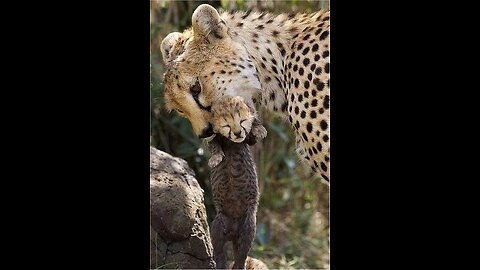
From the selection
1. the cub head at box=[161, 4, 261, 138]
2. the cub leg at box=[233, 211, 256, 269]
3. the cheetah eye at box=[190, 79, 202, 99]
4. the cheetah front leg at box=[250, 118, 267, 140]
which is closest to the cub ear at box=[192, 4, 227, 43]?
the cub head at box=[161, 4, 261, 138]

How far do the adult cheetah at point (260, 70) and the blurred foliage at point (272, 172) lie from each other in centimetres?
67

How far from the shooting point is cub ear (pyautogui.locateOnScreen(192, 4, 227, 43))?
3.05 m

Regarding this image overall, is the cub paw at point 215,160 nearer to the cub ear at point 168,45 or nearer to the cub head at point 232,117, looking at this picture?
the cub head at point 232,117

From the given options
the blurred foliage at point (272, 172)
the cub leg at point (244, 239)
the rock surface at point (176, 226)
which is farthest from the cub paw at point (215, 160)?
the blurred foliage at point (272, 172)

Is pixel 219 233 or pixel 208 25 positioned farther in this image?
Result: pixel 219 233

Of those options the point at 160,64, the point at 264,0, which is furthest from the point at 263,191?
the point at 264,0

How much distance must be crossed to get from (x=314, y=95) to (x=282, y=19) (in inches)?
18.2

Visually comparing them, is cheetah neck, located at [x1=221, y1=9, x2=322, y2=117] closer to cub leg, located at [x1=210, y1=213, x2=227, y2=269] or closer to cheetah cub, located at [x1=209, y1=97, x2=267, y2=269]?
cheetah cub, located at [x1=209, y1=97, x2=267, y2=269]

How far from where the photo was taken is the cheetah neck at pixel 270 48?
3.14m

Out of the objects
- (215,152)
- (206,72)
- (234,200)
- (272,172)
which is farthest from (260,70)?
(272,172)

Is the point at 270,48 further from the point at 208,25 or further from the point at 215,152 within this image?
the point at 215,152

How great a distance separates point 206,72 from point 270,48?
0.27 m

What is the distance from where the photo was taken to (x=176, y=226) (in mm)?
3590

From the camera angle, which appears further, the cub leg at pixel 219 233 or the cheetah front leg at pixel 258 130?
the cub leg at pixel 219 233
